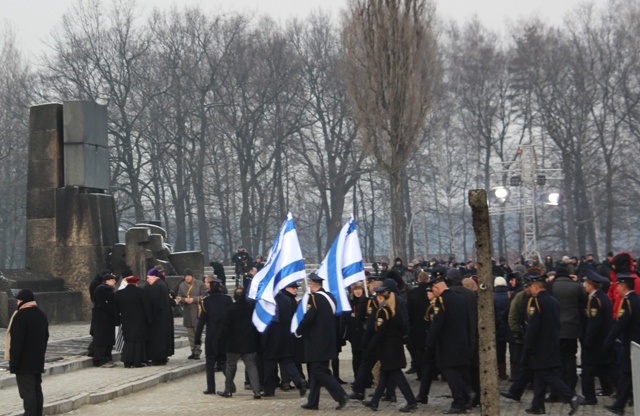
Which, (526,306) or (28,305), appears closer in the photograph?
(28,305)

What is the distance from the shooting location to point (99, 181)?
31.9 metres

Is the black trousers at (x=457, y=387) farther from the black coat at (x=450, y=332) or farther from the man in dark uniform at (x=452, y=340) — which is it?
the black coat at (x=450, y=332)

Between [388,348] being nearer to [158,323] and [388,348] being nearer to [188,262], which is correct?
[158,323]

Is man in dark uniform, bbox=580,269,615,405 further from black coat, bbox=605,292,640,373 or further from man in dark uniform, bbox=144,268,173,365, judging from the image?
man in dark uniform, bbox=144,268,173,365

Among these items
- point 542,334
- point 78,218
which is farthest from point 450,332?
point 78,218

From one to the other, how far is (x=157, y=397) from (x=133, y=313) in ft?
12.7

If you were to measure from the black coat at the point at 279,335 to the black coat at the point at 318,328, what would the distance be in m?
1.11

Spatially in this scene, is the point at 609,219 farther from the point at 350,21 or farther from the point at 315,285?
the point at 315,285

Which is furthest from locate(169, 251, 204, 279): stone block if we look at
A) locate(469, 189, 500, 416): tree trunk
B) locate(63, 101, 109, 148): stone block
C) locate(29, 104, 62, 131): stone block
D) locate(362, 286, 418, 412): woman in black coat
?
locate(469, 189, 500, 416): tree trunk

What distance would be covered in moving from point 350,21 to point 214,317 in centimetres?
2483

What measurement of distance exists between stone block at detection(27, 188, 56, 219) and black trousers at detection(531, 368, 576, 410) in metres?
18.6

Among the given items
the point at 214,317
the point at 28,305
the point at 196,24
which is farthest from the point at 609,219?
the point at 28,305

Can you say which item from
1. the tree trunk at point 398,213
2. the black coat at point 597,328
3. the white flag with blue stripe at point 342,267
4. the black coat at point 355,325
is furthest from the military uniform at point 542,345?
the tree trunk at point 398,213

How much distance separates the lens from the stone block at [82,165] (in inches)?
1232
